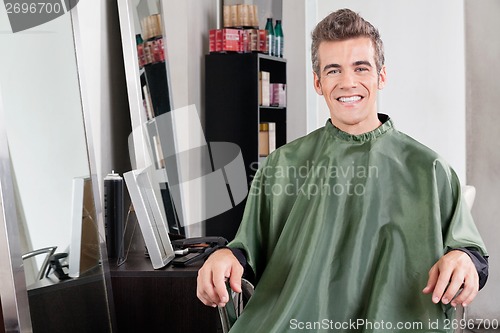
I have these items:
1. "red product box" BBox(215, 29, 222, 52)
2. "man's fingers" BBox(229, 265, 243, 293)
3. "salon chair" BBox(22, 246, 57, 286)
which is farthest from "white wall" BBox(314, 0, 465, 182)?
"man's fingers" BBox(229, 265, 243, 293)

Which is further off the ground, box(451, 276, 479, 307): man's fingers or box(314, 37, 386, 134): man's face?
box(314, 37, 386, 134): man's face

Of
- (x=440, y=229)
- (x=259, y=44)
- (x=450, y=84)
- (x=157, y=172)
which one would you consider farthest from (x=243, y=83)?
(x=440, y=229)

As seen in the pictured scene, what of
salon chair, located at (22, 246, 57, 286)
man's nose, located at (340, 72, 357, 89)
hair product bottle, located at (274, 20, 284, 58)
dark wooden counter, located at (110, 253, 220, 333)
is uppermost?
hair product bottle, located at (274, 20, 284, 58)

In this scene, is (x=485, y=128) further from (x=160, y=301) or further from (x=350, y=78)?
(x=350, y=78)

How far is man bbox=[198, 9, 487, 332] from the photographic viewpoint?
177cm

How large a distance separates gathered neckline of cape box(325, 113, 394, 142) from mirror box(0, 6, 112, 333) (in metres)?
0.79

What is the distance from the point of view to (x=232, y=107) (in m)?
5.14

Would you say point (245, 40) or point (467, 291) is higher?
point (245, 40)

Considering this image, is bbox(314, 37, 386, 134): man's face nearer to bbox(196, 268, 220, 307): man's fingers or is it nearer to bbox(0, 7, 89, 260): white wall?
bbox(196, 268, 220, 307): man's fingers

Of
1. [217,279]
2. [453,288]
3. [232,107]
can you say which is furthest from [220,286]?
[232,107]

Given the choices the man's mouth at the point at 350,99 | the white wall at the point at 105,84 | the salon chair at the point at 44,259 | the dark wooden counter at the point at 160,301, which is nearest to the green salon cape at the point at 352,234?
the man's mouth at the point at 350,99

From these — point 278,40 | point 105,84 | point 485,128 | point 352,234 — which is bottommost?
point 485,128

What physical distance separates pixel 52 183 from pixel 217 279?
696 millimetres

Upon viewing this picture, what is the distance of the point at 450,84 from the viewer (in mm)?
5211
